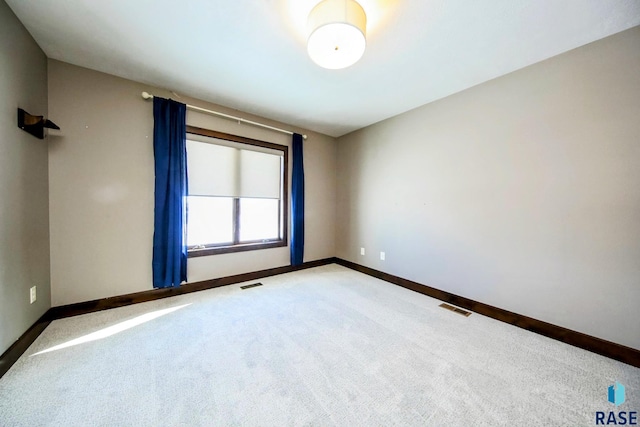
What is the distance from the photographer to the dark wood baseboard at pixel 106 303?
1564 millimetres

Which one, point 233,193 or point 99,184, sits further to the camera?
point 233,193

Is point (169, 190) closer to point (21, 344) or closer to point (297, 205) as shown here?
point (21, 344)

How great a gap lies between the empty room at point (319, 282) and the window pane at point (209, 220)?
0.09 feet

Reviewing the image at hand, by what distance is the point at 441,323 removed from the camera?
2176mm

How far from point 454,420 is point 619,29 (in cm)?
295

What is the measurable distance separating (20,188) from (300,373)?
2507 mm

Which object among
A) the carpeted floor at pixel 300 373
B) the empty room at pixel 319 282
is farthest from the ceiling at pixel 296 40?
the carpeted floor at pixel 300 373

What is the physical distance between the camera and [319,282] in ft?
10.7

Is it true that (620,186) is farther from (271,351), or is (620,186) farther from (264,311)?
(264,311)

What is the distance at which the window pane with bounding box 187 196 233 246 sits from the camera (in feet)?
9.61

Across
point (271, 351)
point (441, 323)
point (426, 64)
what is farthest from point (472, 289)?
point (426, 64)

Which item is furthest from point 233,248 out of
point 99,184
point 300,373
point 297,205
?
point 300,373

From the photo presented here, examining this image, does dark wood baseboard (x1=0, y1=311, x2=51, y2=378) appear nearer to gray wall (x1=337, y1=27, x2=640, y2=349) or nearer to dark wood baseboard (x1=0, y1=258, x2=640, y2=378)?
dark wood baseboard (x1=0, y1=258, x2=640, y2=378)

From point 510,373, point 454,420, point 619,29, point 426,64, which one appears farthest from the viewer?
point 426,64
